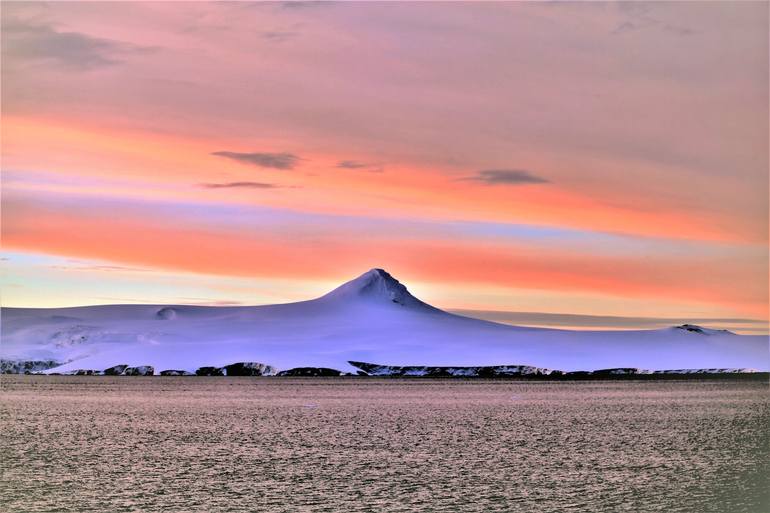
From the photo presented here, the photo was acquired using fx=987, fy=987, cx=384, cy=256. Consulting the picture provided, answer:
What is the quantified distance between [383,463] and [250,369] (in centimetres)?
13983

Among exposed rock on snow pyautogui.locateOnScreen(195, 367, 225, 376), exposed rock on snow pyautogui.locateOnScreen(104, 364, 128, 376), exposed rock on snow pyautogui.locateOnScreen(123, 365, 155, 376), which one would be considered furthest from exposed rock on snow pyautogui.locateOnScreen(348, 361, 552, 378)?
exposed rock on snow pyautogui.locateOnScreen(104, 364, 128, 376)

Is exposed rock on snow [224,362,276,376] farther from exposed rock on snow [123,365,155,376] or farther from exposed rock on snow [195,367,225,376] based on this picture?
exposed rock on snow [123,365,155,376]

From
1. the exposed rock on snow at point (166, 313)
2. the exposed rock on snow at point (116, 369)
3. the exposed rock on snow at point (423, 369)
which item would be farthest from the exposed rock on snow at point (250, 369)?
the exposed rock on snow at point (166, 313)

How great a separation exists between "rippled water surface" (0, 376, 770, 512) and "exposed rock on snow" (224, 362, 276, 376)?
103173mm

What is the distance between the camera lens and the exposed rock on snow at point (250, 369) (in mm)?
173750

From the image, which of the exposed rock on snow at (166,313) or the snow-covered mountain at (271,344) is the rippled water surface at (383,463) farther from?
the exposed rock on snow at (166,313)

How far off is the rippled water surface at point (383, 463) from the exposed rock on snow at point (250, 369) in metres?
103

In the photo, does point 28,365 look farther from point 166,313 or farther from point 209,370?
point 209,370

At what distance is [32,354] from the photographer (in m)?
187

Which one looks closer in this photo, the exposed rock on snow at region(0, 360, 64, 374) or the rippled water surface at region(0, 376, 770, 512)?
the rippled water surface at region(0, 376, 770, 512)

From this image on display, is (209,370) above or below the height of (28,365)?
below

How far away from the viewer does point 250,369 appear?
176 metres

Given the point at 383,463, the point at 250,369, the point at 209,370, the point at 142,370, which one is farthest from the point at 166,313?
the point at 383,463

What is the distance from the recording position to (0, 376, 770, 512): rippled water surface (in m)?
29.3
